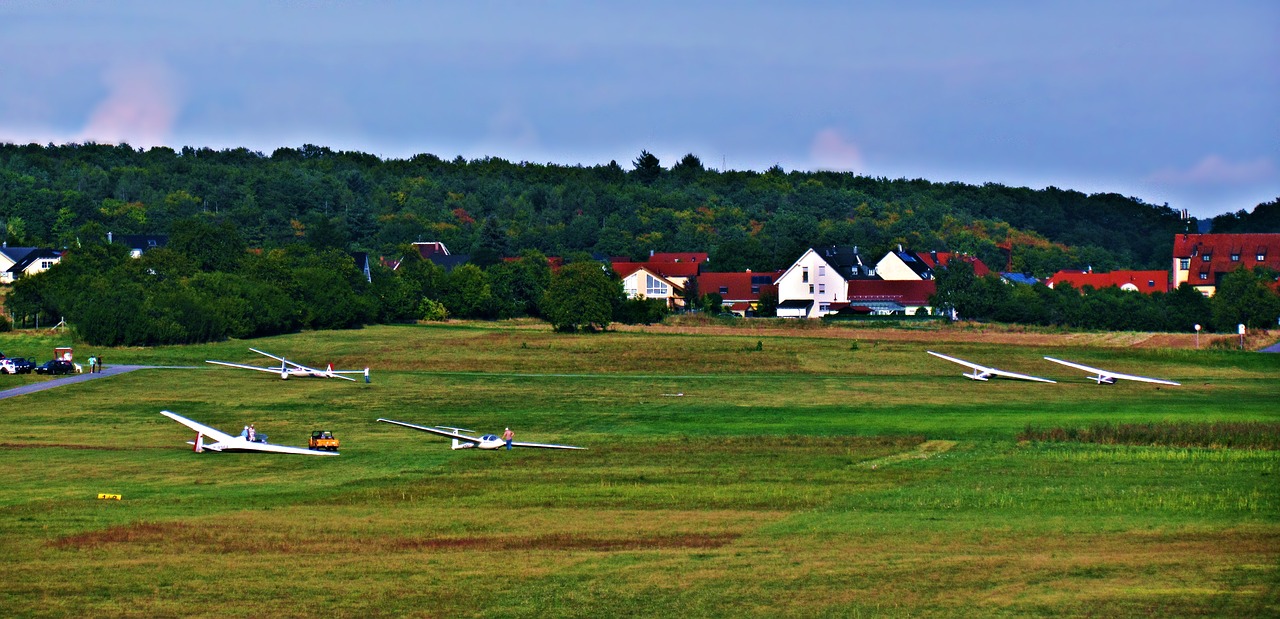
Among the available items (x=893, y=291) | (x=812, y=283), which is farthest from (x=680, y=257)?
(x=893, y=291)

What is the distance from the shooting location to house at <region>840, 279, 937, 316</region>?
122 metres

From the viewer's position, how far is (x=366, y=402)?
5903 centimetres

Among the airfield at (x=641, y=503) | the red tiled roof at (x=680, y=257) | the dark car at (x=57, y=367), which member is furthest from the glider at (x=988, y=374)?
the red tiled roof at (x=680, y=257)

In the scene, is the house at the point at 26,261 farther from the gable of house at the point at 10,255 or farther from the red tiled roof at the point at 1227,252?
the red tiled roof at the point at 1227,252

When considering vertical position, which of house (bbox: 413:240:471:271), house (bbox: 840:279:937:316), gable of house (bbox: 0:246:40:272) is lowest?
house (bbox: 840:279:937:316)

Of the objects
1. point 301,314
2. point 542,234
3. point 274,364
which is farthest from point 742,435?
point 542,234

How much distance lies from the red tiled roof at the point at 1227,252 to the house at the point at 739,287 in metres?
39.4

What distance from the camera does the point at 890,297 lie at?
126m

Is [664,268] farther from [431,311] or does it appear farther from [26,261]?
[26,261]

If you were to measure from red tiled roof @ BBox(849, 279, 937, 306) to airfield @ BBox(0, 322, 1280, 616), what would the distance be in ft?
187

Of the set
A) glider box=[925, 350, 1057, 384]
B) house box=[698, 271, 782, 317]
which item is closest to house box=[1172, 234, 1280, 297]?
house box=[698, 271, 782, 317]

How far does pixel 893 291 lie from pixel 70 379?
80.7m

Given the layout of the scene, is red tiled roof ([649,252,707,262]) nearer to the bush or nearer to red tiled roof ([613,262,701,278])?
red tiled roof ([613,262,701,278])

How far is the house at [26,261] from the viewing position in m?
139
